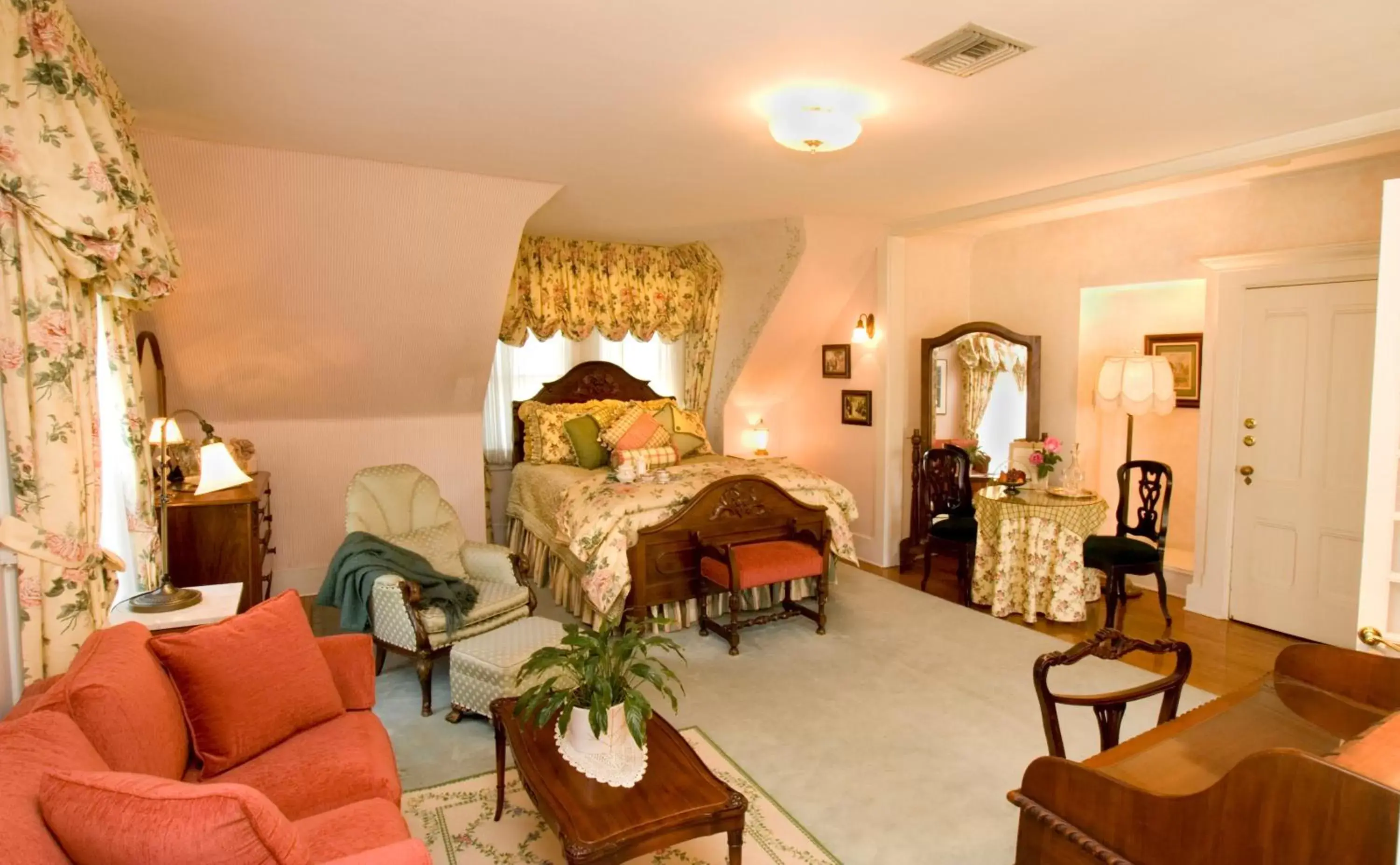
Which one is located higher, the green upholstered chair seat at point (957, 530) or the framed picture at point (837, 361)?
the framed picture at point (837, 361)

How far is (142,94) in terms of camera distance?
2.86 m

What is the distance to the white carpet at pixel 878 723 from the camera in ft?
8.39

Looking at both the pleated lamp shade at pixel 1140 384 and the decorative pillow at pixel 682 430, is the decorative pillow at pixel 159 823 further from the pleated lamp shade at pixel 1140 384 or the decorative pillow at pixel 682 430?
the pleated lamp shade at pixel 1140 384

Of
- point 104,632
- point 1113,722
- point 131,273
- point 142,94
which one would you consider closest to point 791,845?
point 1113,722

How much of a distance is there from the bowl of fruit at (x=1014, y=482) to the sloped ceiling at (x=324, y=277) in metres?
3.06

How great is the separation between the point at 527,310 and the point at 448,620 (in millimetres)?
2869

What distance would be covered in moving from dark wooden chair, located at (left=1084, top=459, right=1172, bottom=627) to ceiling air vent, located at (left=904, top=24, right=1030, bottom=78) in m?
2.76

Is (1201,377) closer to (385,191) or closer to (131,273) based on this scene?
(385,191)

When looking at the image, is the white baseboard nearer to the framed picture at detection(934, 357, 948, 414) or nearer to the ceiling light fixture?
the ceiling light fixture

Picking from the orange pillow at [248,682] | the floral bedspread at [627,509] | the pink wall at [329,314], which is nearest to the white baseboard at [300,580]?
the pink wall at [329,314]

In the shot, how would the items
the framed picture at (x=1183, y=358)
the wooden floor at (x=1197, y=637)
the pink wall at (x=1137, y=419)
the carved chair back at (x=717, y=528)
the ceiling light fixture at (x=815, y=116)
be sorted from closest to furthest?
the ceiling light fixture at (x=815, y=116) < the wooden floor at (x=1197, y=637) < the carved chair back at (x=717, y=528) < the framed picture at (x=1183, y=358) < the pink wall at (x=1137, y=419)

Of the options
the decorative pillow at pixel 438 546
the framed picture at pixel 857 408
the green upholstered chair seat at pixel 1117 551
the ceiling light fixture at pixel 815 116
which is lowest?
the green upholstered chair seat at pixel 1117 551

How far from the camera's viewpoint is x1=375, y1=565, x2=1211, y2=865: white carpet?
256 cm

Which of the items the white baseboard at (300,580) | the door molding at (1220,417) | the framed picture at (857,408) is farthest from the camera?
the framed picture at (857,408)
